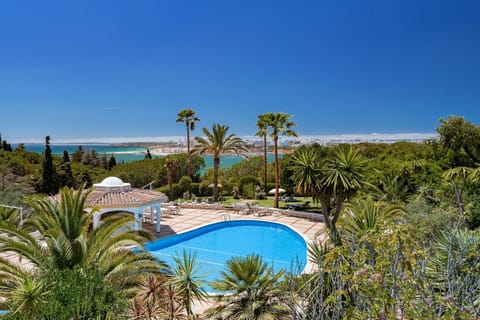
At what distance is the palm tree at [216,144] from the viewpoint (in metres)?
27.1

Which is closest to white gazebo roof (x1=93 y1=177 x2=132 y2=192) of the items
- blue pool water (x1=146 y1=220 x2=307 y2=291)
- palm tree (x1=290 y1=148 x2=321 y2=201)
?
blue pool water (x1=146 y1=220 x2=307 y2=291)

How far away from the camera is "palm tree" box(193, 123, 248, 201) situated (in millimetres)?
27125

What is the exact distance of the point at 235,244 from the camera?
17344 millimetres

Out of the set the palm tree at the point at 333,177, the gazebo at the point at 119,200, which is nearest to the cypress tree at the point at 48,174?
the gazebo at the point at 119,200

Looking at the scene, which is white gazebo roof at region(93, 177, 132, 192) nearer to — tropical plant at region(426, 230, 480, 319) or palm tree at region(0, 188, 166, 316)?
palm tree at region(0, 188, 166, 316)

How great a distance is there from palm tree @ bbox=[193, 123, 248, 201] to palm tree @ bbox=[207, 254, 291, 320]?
66.5 ft

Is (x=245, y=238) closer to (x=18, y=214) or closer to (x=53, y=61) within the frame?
(x=18, y=214)

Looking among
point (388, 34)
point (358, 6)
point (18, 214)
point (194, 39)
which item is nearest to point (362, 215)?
point (18, 214)

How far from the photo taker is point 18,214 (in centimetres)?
1579

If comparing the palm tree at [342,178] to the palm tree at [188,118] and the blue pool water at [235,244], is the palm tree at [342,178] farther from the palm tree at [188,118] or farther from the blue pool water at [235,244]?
the palm tree at [188,118]

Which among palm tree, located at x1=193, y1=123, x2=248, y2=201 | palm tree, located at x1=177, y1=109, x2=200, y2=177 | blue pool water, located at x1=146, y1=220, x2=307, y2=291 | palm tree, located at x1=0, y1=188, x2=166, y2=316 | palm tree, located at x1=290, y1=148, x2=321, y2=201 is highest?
palm tree, located at x1=177, y1=109, x2=200, y2=177

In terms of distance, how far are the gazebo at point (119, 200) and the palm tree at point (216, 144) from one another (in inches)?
363

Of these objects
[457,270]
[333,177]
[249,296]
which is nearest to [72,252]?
[249,296]

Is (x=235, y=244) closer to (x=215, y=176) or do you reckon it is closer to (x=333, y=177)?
(x=333, y=177)
